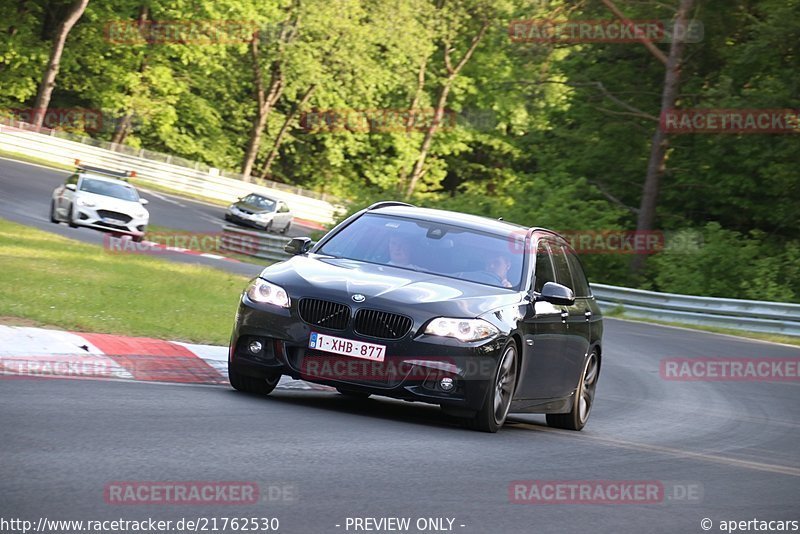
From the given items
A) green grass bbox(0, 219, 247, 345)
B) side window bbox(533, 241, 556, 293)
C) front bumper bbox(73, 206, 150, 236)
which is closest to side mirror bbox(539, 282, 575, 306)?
side window bbox(533, 241, 556, 293)

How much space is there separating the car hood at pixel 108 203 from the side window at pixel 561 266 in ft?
67.5

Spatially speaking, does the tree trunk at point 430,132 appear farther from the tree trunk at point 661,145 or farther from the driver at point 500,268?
the driver at point 500,268

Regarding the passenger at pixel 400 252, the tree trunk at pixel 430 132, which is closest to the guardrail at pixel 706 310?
the passenger at pixel 400 252

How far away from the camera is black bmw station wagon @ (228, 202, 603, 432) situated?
939 centimetres

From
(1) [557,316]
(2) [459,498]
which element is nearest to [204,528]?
(2) [459,498]

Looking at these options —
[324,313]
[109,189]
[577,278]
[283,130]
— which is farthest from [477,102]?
[324,313]

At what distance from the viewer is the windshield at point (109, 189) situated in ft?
104

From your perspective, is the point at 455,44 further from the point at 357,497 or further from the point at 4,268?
the point at 357,497

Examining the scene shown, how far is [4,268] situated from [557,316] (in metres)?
8.38

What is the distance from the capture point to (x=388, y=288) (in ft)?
31.6

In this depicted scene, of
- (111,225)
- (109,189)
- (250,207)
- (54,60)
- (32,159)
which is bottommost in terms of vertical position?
(32,159)

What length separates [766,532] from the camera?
7039mm

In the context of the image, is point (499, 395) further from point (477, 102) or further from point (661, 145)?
point (477, 102)

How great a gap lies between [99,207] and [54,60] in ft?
93.0
